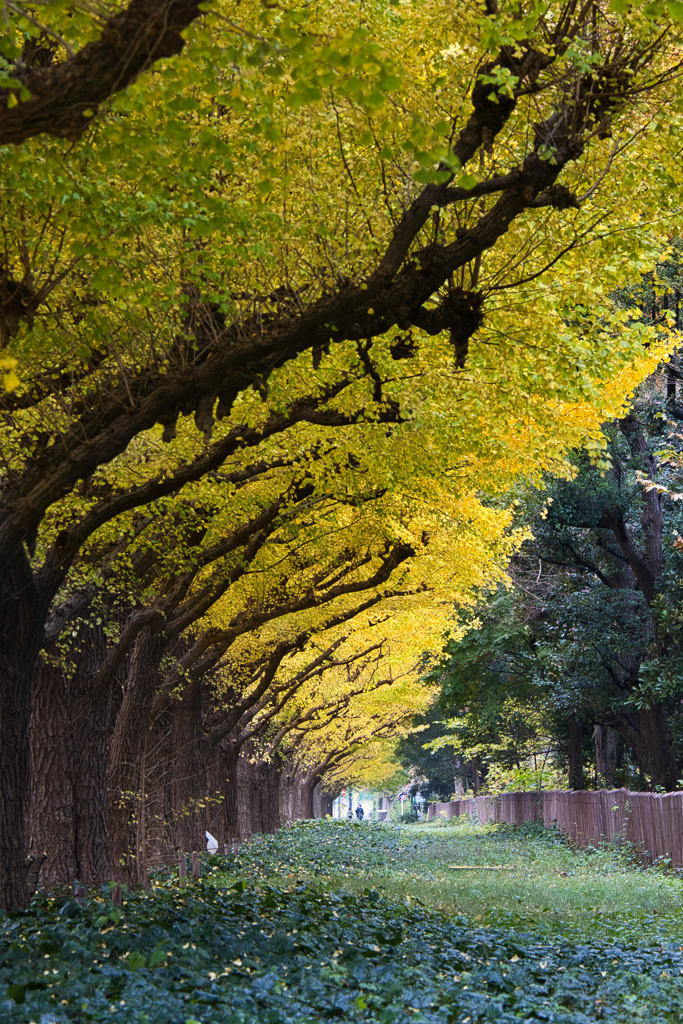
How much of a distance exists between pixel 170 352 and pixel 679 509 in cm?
2117

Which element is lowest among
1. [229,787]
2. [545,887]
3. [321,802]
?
[321,802]

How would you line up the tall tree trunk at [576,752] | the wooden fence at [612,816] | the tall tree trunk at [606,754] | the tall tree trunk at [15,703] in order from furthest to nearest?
1. the tall tree trunk at [576,752]
2. the tall tree trunk at [606,754]
3. the wooden fence at [612,816]
4. the tall tree trunk at [15,703]

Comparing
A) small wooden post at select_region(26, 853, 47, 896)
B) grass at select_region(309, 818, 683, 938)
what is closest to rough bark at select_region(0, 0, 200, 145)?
small wooden post at select_region(26, 853, 47, 896)

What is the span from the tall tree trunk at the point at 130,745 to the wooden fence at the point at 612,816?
11.4 metres

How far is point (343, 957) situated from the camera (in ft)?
31.0

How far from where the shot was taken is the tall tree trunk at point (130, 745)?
52.7ft

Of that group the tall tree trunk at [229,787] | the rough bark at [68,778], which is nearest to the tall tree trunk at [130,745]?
the rough bark at [68,778]

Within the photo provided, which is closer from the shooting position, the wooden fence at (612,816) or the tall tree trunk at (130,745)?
the tall tree trunk at (130,745)

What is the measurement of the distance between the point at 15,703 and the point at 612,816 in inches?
812

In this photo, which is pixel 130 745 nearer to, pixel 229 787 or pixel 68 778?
pixel 68 778

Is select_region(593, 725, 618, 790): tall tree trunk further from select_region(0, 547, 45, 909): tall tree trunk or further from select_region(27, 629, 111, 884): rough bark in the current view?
select_region(0, 547, 45, 909): tall tree trunk

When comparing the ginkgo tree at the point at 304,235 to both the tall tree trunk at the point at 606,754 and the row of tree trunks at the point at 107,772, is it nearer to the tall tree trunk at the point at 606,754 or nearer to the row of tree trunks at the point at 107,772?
the row of tree trunks at the point at 107,772

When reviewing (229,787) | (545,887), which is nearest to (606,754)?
(229,787)

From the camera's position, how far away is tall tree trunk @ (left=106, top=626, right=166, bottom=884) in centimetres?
1608
